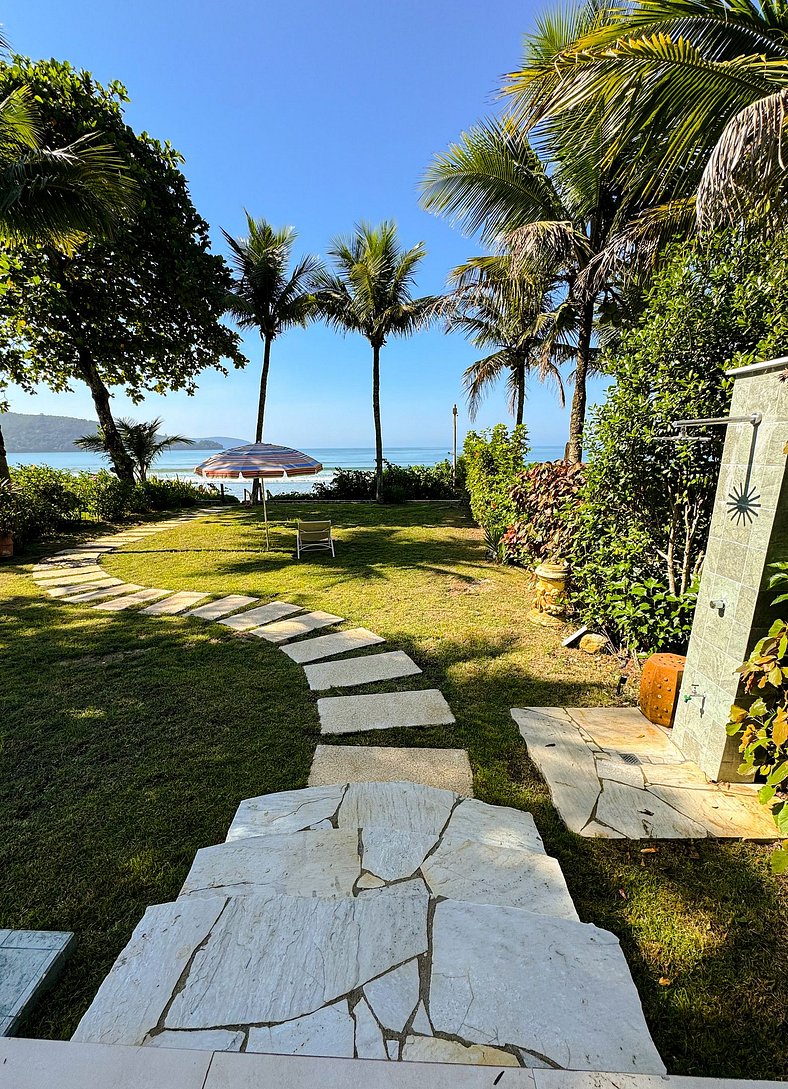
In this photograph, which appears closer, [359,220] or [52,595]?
[52,595]

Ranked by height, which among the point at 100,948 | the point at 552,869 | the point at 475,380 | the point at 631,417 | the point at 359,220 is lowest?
the point at 100,948

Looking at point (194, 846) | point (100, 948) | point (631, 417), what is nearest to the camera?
point (100, 948)

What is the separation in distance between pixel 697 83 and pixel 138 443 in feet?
47.4

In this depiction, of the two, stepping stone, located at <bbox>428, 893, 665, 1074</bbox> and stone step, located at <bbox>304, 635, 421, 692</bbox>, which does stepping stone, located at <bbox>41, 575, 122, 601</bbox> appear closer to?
stone step, located at <bbox>304, 635, 421, 692</bbox>

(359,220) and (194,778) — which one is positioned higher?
(359,220)

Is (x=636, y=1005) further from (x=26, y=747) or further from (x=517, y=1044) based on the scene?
(x=26, y=747)

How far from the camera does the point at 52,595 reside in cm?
617

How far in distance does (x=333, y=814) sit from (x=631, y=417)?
3519mm

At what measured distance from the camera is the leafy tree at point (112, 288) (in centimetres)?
→ 949

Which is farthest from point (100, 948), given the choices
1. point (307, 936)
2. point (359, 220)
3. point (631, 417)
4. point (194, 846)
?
point (359, 220)

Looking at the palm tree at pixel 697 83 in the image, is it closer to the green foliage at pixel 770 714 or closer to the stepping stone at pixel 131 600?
the green foliage at pixel 770 714

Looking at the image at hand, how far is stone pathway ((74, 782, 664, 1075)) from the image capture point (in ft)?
4.19

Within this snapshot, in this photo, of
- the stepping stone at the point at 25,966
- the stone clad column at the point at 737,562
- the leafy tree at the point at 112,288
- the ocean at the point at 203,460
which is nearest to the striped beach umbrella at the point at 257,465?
the ocean at the point at 203,460

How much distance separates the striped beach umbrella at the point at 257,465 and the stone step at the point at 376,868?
5902mm
